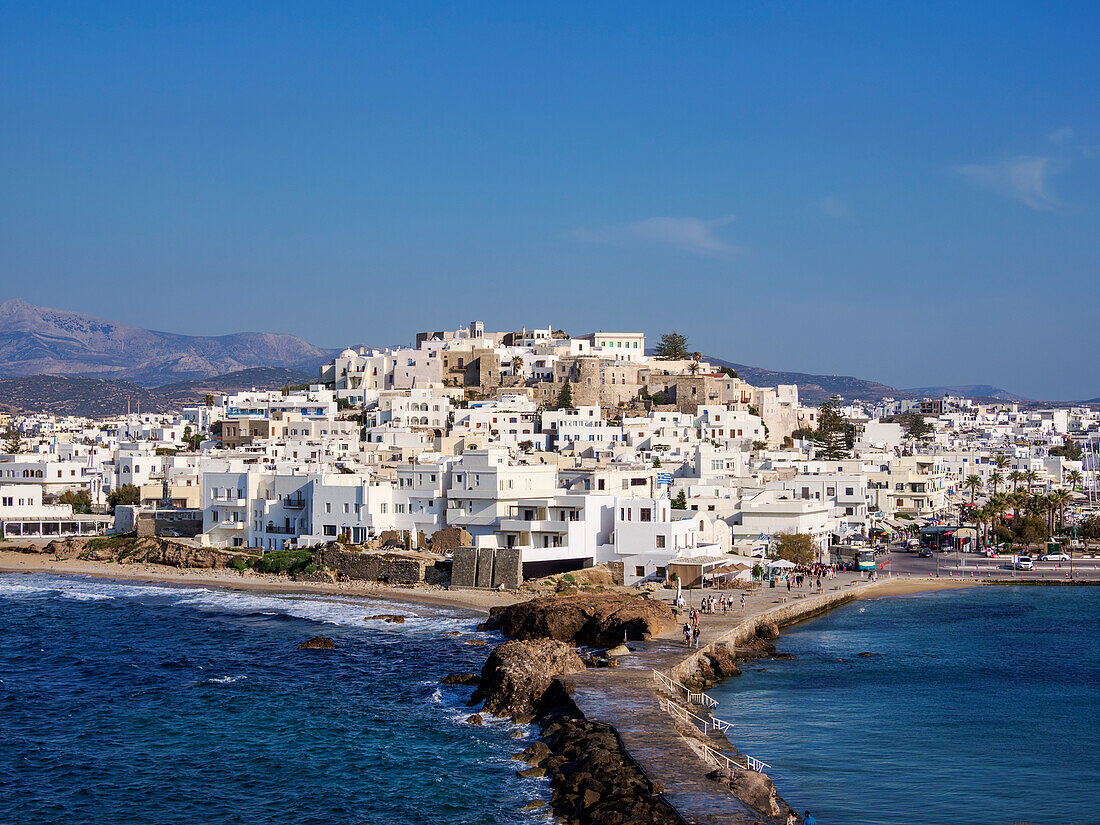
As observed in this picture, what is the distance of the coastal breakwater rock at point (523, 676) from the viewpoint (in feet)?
102

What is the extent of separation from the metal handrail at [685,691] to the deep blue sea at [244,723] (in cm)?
459

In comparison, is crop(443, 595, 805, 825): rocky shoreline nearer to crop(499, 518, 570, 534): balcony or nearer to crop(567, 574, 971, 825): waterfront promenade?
crop(567, 574, 971, 825): waterfront promenade

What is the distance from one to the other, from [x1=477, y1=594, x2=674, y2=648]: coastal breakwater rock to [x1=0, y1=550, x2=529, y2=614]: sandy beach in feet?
20.1

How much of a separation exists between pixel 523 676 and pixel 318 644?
38.2 feet

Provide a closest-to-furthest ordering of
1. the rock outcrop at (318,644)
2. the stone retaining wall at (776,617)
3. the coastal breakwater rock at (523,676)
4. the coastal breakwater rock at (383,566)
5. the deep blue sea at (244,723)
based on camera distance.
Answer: the deep blue sea at (244,723) < the coastal breakwater rock at (523,676) < the stone retaining wall at (776,617) < the rock outcrop at (318,644) < the coastal breakwater rock at (383,566)

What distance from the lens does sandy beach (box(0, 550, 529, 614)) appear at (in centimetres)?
4966

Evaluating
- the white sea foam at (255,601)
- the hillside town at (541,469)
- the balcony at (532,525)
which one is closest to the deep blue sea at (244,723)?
the white sea foam at (255,601)

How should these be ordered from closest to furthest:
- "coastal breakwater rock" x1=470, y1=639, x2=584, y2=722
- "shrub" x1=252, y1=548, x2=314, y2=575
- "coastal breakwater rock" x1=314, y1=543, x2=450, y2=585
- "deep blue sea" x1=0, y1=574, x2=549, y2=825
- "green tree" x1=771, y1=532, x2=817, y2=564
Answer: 1. "deep blue sea" x1=0, y1=574, x2=549, y2=825
2. "coastal breakwater rock" x1=470, y1=639, x2=584, y2=722
3. "coastal breakwater rock" x1=314, y1=543, x2=450, y2=585
4. "green tree" x1=771, y1=532, x2=817, y2=564
5. "shrub" x1=252, y1=548, x2=314, y2=575

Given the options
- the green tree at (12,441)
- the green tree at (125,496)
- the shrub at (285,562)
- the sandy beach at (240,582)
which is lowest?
the sandy beach at (240,582)

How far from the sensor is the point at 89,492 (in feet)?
271

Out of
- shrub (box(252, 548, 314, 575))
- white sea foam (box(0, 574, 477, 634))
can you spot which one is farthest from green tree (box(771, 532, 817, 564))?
shrub (box(252, 548, 314, 575))

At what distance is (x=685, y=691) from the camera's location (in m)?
32.4

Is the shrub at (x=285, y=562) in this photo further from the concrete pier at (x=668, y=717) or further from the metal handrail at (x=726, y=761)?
the metal handrail at (x=726, y=761)

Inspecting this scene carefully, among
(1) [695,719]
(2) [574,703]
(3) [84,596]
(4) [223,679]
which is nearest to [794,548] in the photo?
(1) [695,719]
